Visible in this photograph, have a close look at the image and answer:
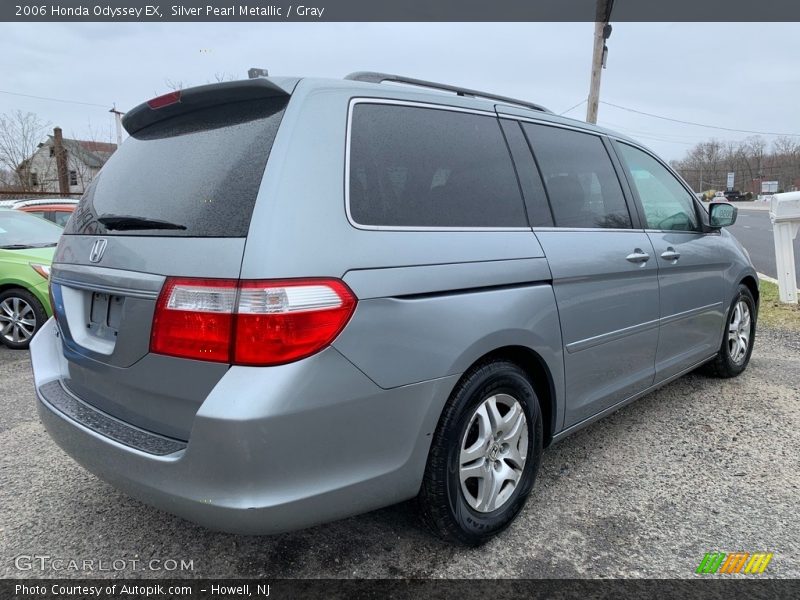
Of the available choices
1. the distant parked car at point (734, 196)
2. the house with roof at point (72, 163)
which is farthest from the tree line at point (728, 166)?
the house with roof at point (72, 163)

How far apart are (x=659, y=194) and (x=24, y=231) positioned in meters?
6.63

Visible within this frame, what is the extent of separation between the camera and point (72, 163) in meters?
36.2

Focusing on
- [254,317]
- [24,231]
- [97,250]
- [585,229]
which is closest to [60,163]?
[24,231]

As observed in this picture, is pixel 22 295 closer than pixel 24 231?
Yes

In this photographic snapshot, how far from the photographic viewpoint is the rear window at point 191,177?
6.04ft

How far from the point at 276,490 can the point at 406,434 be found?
0.47 m

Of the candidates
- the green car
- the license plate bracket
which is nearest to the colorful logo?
the license plate bracket

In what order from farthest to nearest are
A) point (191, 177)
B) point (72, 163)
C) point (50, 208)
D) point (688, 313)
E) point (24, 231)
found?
point (72, 163), point (50, 208), point (24, 231), point (688, 313), point (191, 177)

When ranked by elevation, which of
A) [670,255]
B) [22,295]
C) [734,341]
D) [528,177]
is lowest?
[734,341]

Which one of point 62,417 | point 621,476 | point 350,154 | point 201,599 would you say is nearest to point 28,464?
A: point 62,417

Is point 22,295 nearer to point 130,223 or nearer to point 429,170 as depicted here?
point 130,223

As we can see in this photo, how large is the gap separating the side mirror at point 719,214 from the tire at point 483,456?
2.41 metres

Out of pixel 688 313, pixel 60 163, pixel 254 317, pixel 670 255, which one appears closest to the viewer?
pixel 254 317

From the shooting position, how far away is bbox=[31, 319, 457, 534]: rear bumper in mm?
1657
